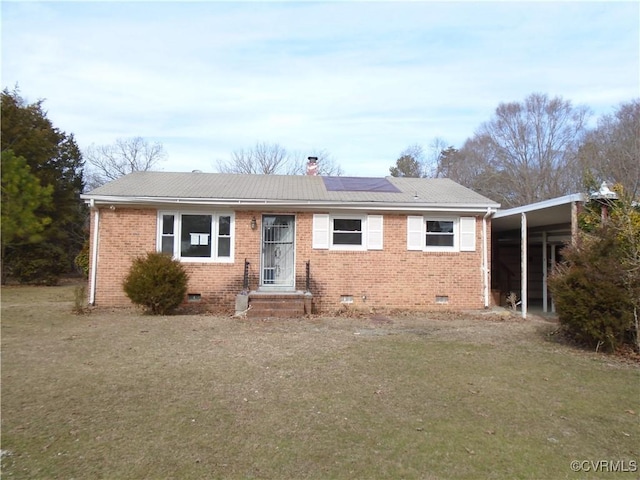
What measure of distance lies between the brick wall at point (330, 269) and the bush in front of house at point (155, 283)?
4.64 feet

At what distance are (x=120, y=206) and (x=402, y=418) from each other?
32.9 ft

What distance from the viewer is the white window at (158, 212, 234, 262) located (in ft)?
37.9

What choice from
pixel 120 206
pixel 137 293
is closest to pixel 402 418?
pixel 137 293

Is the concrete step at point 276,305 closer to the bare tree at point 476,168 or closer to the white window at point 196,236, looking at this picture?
the white window at point 196,236

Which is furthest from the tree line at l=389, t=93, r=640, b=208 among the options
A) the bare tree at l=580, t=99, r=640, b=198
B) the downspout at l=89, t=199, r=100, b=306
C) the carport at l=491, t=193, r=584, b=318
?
the downspout at l=89, t=199, r=100, b=306

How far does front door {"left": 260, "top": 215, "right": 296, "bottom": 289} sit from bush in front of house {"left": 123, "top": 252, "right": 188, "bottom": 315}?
8.96 ft

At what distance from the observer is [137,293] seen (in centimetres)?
970

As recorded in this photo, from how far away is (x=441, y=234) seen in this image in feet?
39.7

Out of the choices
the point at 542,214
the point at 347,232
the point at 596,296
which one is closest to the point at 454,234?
the point at 542,214

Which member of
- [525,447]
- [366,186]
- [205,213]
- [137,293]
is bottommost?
[525,447]

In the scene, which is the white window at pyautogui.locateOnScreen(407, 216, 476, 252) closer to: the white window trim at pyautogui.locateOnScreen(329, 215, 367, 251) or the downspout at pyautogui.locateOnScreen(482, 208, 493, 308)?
the downspout at pyautogui.locateOnScreen(482, 208, 493, 308)

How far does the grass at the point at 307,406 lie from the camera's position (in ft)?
10.4

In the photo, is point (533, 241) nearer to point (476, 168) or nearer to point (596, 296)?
point (596, 296)

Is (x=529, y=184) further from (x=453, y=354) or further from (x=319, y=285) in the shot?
(x=453, y=354)
